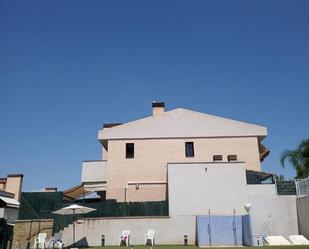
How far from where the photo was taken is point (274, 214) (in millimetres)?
26797

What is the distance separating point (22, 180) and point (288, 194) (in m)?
27.1

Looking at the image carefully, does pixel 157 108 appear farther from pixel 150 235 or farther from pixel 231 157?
pixel 150 235

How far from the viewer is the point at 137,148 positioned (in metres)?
36.6

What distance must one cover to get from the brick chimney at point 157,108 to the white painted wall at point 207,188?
35.8 ft

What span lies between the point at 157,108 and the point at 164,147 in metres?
4.68

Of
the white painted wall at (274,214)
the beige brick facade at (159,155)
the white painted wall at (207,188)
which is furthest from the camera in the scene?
the beige brick facade at (159,155)

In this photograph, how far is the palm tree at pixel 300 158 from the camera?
3509cm

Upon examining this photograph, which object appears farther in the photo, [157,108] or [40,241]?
[157,108]

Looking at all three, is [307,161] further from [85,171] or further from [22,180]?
[22,180]

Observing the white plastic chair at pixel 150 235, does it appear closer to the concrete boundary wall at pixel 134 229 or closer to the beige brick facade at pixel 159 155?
the concrete boundary wall at pixel 134 229

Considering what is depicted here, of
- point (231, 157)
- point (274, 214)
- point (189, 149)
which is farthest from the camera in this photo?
point (189, 149)

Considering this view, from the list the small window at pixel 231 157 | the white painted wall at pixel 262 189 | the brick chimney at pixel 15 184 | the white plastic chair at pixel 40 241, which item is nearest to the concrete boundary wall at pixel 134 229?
the white plastic chair at pixel 40 241

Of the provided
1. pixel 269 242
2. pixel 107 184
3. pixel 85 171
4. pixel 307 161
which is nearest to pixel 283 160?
pixel 307 161

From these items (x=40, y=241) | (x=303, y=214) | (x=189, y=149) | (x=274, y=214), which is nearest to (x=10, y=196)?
(x=40, y=241)
